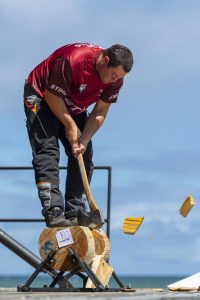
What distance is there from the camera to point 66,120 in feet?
14.5

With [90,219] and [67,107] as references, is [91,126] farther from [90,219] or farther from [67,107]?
[90,219]

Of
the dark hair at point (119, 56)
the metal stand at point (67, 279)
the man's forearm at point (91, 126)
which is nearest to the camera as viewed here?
the metal stand at point (67, 279)

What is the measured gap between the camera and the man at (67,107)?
14.2 ft

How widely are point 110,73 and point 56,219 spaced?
0.91 metres

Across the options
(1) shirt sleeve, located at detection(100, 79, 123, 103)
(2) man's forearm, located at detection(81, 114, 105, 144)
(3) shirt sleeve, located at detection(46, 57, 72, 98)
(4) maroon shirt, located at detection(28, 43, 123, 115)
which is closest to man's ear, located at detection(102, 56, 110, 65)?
(4) maroon shirt, located at detection(28, 43, 123, 115)

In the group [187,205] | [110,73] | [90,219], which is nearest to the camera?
[110,73]

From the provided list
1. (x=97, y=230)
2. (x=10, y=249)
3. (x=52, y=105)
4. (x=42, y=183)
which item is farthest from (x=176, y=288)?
(x=10, y=249)

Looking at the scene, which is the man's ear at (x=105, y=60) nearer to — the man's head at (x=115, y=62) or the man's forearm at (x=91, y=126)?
the man's head at (x=115, y=62)

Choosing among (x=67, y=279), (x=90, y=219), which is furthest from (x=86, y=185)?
(x=67, y=279)

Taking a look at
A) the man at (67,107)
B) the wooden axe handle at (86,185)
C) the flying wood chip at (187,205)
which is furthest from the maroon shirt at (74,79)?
the flying wood chip at (187,205)

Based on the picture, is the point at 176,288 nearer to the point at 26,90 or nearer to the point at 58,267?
the point at 58,267

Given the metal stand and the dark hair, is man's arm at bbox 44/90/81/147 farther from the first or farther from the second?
the metal stand

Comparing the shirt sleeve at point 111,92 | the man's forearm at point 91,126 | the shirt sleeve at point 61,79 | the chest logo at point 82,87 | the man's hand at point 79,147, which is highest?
the shirt sleeve at point 61,79

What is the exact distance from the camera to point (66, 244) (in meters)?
4.23
